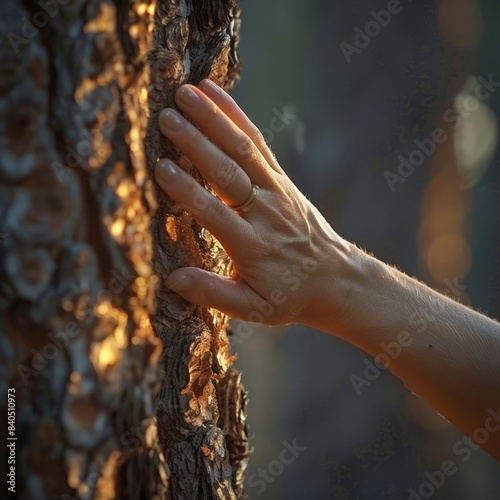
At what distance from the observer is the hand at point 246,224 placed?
72 centimetres

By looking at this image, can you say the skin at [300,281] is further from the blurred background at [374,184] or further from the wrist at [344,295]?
the blurred background at [374,184]

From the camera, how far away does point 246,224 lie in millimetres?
762

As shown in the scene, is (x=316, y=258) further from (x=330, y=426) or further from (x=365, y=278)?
(x=330, y=426)

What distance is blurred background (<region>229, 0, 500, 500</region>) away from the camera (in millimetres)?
2412

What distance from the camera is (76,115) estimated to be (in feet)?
1.43

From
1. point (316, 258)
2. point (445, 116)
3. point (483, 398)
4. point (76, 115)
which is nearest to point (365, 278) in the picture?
point (316, 258)

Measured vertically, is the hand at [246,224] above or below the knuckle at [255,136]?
below
